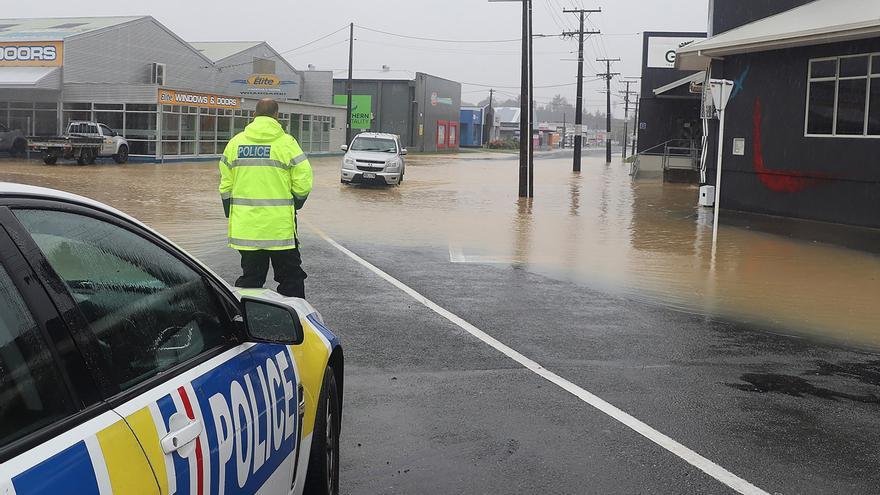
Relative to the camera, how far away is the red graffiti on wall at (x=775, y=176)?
19594 mm

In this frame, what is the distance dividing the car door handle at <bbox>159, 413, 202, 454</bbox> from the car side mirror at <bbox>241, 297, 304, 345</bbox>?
634mm

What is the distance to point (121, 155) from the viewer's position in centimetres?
3978

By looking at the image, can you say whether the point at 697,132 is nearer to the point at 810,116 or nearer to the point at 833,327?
the point at 810,116

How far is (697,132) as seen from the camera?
4441cm

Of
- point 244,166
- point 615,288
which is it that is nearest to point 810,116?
point 615,288

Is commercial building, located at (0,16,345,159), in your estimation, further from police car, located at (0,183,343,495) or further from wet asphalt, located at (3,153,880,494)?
police car, located at (0,183,343,495)

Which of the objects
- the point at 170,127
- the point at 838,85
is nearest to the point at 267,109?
the point at 838,85

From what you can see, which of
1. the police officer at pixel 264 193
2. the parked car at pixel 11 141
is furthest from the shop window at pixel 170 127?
the police officer at pixel 264 193

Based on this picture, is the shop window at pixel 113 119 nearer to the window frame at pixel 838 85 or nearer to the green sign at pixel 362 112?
the window frame at pixel 838 85

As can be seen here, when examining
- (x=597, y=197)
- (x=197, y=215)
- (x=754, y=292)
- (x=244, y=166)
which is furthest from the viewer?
(x=597, y=197)

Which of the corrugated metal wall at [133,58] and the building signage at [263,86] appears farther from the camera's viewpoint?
the building signage at [263,86]

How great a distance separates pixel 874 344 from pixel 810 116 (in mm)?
12529

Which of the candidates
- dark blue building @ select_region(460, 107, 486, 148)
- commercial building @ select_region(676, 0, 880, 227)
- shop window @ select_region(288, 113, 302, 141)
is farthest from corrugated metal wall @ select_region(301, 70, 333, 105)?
commercial building @ select_region(676, 0, 880, 227)

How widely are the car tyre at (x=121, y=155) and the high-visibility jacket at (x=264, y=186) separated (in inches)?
1357
